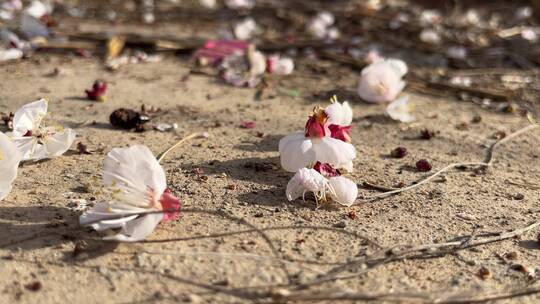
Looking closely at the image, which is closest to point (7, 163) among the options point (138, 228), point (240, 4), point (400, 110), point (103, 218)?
point (103, 218)

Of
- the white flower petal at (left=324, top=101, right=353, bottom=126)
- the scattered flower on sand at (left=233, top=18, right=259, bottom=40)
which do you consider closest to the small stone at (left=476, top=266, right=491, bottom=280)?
the white flower petal at (left=324, top=101, right=353, bottom=126)

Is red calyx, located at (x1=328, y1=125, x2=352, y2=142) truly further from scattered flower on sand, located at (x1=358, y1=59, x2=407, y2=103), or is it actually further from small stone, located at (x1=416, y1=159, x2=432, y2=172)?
scattered flower on sand, located at (x1=358, y1=59, x2=407, y2=103)

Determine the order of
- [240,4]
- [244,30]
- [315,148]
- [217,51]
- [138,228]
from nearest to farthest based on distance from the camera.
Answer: [138,228]
[315,148]
[217,51]
[244,30]
[240,4]

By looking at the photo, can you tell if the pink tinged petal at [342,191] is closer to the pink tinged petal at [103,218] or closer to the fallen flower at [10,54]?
the pink tinged petal at [103,218]

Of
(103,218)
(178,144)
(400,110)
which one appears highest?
(400,110)

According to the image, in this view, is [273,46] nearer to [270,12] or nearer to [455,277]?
[270,12]

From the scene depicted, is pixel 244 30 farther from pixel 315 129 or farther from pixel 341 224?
pixel 341 224
